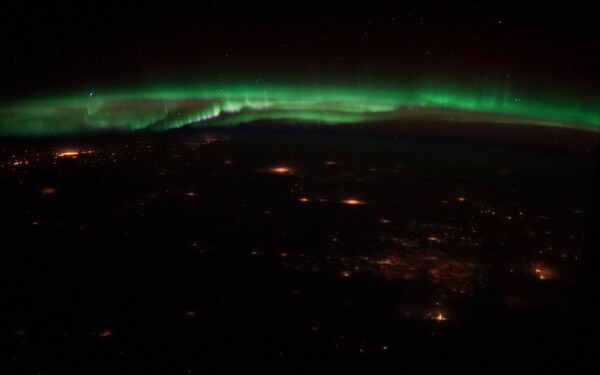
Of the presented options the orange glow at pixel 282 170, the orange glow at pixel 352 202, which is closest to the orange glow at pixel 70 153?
the orange glow at pixel 282 170

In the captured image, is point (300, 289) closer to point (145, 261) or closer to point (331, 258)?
point (331, 258)

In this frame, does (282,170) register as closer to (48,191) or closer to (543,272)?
(48,191)

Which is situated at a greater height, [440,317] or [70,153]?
[70,153]

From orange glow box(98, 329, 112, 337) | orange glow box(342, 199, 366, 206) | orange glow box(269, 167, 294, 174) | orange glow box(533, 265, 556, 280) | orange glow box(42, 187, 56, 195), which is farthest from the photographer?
orange glow box(269, 167, 294, 174)

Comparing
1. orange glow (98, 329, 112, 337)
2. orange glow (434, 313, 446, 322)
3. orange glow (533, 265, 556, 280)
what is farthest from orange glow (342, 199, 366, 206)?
orange glow (98, 329, 112, 337)

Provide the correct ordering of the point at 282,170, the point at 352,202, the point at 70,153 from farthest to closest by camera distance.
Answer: the point at 70,153, the point at 282,170, the point at 352,202

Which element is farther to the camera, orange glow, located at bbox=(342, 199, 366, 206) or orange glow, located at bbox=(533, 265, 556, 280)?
orange glow, located at bbox=(342, 199, 366, 206)

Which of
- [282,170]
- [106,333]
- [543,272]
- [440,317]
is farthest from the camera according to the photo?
[282,170]

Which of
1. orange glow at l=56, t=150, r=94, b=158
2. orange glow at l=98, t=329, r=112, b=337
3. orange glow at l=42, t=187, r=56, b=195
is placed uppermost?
orange glow at l=56, t=150, r=94, b=158

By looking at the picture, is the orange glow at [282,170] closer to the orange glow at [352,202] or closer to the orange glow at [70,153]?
the orange glow at [352,202]

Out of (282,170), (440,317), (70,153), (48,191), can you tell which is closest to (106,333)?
(440,317)

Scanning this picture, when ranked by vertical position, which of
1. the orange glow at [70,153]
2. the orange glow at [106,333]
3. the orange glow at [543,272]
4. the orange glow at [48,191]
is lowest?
the orange glow at [106,333]

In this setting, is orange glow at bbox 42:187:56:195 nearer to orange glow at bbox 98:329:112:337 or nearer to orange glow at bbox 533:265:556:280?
orange glow at bbox 98:329:112:337
